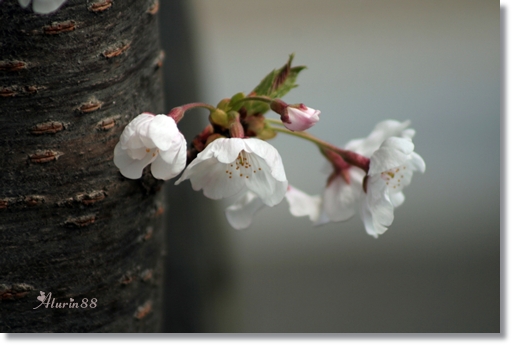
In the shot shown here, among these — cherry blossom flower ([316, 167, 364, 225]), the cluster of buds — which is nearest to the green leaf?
the cluster of buds

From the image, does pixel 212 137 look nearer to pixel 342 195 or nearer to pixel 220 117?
pixel 220 117

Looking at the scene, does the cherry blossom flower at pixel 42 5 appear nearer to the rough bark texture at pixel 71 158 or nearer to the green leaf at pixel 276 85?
the rough bark texture at pixel 71 158

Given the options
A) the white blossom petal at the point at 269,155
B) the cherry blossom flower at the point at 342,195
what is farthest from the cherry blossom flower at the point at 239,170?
the cherry blossom flower at the point at 342,195

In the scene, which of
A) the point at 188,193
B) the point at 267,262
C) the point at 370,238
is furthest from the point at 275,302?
the point at 188,193

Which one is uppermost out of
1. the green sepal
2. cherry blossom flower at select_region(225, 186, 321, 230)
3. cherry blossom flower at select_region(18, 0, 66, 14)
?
cherry blossom flower at select_region(18, 0, 66, 14)

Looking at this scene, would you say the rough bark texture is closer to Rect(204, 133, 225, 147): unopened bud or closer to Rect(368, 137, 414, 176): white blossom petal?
Rect(204, 133, 225, 147): unopened bud

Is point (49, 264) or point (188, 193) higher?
point (49, 264)

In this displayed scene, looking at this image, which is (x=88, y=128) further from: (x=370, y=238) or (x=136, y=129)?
(x=370, y=238)
